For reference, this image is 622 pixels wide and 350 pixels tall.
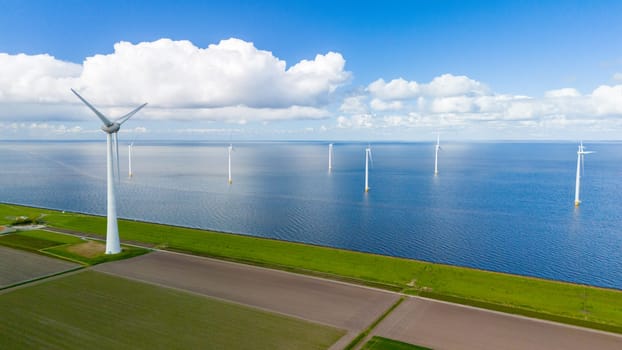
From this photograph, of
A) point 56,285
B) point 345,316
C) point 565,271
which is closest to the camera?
point 345,316

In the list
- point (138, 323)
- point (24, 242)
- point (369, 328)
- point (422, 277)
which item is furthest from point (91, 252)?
point (422, 277)

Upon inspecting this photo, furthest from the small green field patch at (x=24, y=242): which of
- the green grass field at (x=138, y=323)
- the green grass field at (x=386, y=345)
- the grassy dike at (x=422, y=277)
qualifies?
the green grass field at (x=386, y=345)

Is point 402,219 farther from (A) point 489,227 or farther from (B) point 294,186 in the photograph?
(B) point 294,186

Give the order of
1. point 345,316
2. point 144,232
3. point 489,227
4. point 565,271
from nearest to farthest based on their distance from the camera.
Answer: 1. point 345,316
2. point 565,271
3. point 144,232
4. point 489,227

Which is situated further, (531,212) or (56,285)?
(531,212)

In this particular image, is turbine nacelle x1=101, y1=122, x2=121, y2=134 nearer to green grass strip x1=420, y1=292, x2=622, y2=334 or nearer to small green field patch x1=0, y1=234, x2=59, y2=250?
small green field patch x1=0, y1=234, x2=59, y2=250

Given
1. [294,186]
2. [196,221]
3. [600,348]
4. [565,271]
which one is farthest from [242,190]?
[600,348]
